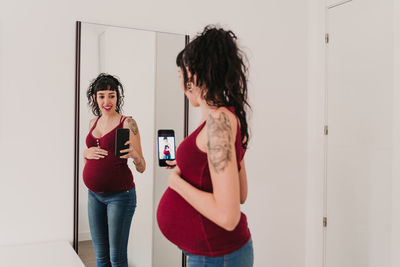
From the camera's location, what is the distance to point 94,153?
2053mm

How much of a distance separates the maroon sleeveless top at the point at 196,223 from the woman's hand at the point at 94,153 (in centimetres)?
81

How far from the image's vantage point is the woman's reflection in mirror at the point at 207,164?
1248 mm

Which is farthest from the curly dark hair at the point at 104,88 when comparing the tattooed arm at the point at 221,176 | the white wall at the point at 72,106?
the tattooed arm at the point at 221,176

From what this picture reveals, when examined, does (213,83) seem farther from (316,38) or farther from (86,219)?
(316,38)

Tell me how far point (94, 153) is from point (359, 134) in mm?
1579

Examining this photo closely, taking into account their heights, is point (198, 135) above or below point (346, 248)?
Result: above

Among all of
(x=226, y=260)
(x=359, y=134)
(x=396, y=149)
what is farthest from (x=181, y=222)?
(x=359, y=134)

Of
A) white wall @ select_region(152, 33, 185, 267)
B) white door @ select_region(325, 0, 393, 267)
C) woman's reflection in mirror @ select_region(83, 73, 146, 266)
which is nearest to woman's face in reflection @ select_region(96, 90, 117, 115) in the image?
woman's reflection in mirror @ select_region(83, 73, 146, 266)

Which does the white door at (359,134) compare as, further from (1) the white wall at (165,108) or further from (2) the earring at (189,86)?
(2) the earring at (189,86)

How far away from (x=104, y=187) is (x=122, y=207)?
0.15 meters

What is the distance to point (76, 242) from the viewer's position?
6.79 feet

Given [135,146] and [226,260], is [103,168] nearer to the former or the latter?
[135,146]

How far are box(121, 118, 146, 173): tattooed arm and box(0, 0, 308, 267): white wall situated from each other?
11.8 inches

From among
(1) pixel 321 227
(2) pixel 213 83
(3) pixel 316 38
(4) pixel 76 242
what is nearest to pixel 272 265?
(1) pixel 321 227
